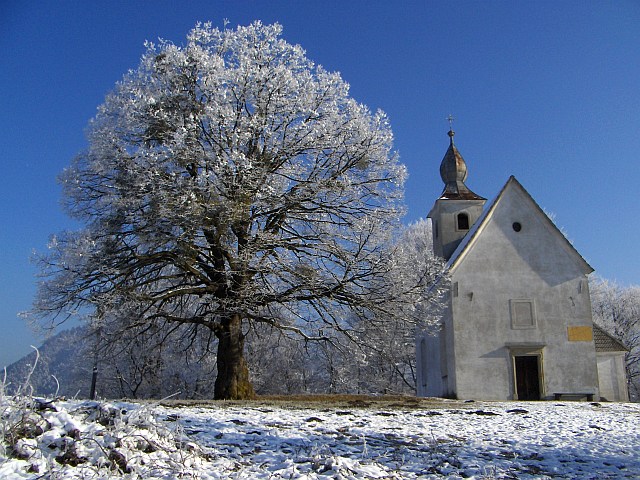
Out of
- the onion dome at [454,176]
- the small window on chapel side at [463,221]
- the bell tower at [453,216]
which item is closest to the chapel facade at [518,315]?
the bell tower at [453,216]

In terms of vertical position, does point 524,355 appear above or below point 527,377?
above

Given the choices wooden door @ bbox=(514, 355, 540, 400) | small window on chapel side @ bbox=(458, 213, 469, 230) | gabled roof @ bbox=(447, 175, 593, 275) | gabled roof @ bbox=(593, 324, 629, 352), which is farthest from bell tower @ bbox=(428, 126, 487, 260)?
gabled roof @ bbox=(593, 324, 629, 352)

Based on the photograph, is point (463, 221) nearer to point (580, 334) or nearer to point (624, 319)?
point (580, 334)

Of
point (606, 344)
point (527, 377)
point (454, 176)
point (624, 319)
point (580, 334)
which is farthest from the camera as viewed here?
point (624, 319)

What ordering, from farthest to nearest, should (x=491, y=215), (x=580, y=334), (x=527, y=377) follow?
(x=491, y=215) → (x=580, y=334) → (x=527, y=377)

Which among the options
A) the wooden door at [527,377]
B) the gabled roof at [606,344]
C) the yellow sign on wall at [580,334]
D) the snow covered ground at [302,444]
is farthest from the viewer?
the gabled roof at [606,344]

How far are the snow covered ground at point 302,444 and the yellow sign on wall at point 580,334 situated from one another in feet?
42.0

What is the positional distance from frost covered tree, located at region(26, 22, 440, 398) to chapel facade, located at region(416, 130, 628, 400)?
29.5ft

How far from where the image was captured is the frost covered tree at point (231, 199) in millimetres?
14328

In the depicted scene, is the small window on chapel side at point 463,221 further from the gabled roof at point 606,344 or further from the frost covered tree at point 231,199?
the frost covered tree at point 231,199

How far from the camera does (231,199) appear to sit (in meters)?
14.3

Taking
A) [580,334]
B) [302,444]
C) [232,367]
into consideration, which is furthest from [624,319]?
[302,444]

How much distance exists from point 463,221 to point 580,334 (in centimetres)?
845

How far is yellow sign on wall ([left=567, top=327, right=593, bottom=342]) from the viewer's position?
2431cm
